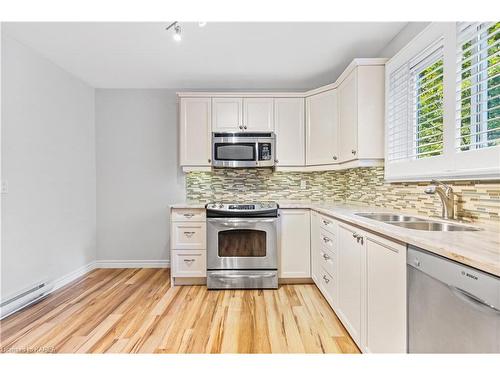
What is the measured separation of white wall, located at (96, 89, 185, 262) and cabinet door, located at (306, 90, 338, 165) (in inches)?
68.2

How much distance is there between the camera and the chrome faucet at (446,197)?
1584 millimetres

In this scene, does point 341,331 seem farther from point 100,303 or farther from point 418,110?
point 100,303

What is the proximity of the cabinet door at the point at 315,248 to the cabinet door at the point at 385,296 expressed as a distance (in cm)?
112

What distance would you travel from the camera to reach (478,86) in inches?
56.7

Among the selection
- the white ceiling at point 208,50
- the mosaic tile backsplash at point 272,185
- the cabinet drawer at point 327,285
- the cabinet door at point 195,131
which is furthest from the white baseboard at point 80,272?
the white ceiling at point 208,50

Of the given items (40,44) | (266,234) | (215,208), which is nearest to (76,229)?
(215,208)

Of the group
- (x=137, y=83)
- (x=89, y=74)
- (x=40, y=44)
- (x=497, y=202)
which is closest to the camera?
(x=497, y=202)

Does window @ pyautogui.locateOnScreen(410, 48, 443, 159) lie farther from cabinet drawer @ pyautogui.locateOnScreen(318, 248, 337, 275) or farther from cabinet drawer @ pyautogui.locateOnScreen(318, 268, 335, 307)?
cabinet drawer @ pyautogui.locateOnScreen(318, 268, 335, 307)

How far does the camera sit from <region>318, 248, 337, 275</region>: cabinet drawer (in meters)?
2.18

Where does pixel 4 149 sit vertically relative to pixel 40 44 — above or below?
below

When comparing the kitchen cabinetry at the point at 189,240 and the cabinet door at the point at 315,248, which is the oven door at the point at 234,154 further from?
the cabinet door at the point at 315,248

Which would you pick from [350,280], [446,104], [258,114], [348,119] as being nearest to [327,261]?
[350,280]

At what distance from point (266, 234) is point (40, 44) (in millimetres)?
2816

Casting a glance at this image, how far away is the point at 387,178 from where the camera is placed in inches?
90.4
